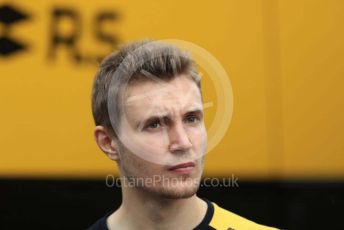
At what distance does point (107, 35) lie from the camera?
13.5 feet

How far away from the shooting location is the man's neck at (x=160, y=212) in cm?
291

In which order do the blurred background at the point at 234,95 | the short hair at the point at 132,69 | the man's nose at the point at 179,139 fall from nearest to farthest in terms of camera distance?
the man's nose at the point at 179,139
the short hair at the point at 132,69
the blurred background at the point at 234,95

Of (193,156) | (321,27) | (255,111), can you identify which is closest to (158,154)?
(193,156)

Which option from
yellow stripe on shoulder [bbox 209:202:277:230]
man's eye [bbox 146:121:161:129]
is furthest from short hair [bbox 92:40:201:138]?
yellow stripe on shoulder [bbox 209:202:277:230]

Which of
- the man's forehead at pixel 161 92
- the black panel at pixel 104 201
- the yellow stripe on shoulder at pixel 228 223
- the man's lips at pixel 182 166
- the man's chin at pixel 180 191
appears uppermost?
the man's forehead at pixel 161 92

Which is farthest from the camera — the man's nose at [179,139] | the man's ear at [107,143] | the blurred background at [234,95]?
the blurred background at [234,95]

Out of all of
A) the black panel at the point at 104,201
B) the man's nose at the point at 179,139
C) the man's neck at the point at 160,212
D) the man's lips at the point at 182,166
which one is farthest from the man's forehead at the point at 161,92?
the black panel at the point at 104,201

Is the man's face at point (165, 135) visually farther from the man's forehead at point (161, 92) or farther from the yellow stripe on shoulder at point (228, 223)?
the yellow stripe on shoulder at point (228, 223)

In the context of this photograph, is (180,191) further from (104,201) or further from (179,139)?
(104,201)

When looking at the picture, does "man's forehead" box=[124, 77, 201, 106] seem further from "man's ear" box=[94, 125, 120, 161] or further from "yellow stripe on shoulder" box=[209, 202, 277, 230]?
"yellow stripe on shoulder" box=[209, 202, 277, 230]

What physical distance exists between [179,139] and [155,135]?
9 cm

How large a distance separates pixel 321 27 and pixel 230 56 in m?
0.50

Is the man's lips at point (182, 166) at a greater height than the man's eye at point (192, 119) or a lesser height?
lesser

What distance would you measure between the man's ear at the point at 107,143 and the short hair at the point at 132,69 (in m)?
0.02
